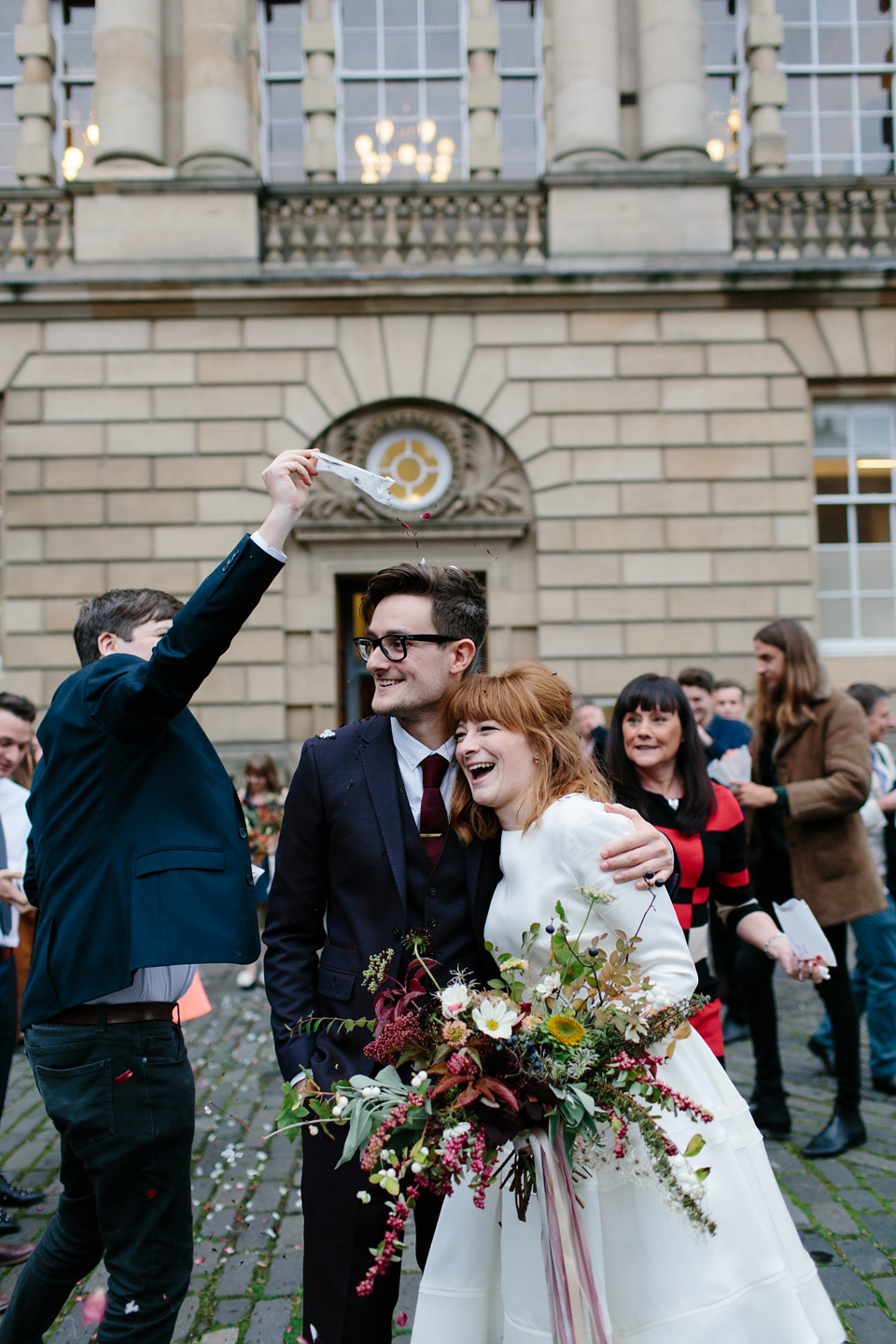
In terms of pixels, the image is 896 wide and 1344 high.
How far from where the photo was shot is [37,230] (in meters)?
10.7

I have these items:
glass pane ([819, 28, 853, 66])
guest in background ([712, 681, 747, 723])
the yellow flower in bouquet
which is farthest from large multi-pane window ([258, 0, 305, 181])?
the yellow flower in bouquet

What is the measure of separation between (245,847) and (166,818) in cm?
22

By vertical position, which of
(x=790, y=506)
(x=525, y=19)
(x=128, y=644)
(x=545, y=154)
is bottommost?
(x=128, y=644)

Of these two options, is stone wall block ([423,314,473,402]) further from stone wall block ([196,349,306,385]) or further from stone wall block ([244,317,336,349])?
stone wall block ([196,349,306,385])

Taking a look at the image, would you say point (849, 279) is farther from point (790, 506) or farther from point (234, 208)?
point (234, 208)

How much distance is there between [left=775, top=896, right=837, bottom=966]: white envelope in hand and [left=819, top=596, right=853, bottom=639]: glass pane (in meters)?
8.36

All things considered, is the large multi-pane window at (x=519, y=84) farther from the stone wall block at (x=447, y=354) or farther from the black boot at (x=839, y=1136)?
the black boot at (x=839, y=1136)

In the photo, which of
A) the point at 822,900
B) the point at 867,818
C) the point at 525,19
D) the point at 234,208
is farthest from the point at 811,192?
the point at 822,900

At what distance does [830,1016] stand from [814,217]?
9.63 m

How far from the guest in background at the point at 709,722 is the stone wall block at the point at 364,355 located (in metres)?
5.67

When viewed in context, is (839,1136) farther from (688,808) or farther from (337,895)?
(337,895)

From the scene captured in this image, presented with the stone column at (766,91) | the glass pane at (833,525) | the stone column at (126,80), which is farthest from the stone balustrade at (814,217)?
the stone column at (126,80)

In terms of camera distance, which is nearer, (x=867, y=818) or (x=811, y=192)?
(x=867, y=818)

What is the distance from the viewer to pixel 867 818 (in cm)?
509
